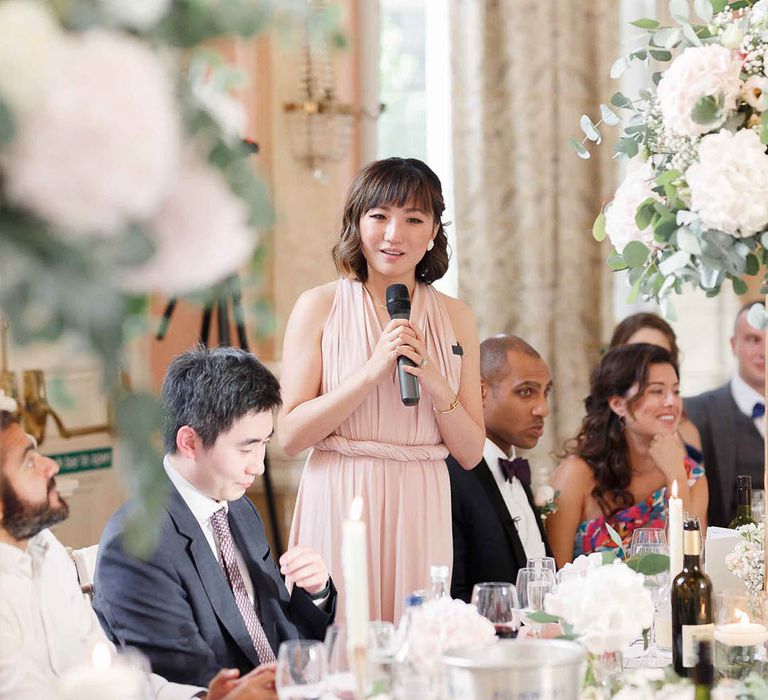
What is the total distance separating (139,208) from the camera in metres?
0.90

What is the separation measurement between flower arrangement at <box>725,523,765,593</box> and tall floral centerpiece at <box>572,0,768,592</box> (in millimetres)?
680

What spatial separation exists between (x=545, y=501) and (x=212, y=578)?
1.39 meters

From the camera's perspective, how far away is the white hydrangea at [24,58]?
0.85 metres

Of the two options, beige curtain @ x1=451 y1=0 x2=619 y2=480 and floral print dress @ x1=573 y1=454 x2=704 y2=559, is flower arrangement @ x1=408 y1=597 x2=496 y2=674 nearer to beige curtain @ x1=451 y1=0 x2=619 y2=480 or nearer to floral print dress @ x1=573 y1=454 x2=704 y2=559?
floral print dress @ x1=573 y1=454 x2=704 y2=559

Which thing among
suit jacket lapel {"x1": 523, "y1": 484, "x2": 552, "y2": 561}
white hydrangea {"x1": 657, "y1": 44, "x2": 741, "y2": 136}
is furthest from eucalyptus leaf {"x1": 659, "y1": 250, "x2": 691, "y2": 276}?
suit jacket lapel {"x1": 523, "y1": 484, "x2": 552, "y2": 561}

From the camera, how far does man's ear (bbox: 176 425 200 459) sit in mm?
2328

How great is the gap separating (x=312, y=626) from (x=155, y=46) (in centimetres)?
169

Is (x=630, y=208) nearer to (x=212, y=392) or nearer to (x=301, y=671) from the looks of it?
(x=212, y=392)

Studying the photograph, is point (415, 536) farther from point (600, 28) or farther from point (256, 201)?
point (600, 28)

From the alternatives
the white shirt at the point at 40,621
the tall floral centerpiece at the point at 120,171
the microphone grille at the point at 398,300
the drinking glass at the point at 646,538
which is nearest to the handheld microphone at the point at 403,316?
the microphone grille at the point at 398,300

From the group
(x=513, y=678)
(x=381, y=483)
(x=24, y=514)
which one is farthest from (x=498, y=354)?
(x=513, y=678)

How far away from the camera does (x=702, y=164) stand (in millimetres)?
2043

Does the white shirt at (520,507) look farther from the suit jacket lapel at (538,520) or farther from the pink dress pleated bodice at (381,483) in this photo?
the pink dress pleated bodice at (381,483)

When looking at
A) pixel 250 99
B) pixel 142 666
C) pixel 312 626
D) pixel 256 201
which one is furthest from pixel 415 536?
pixel 250 99
